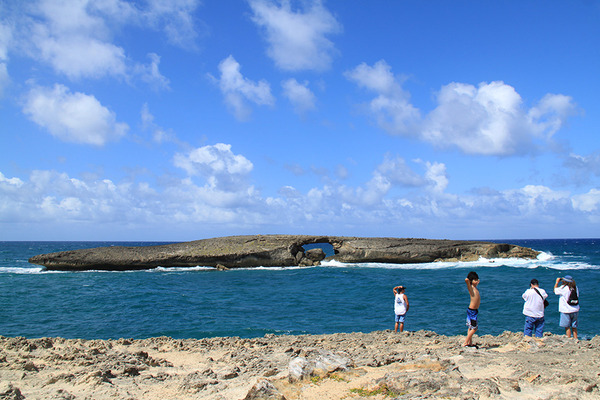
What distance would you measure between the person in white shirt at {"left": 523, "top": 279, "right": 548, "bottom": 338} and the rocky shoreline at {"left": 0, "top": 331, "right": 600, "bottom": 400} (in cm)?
71

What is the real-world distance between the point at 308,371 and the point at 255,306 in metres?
11.9

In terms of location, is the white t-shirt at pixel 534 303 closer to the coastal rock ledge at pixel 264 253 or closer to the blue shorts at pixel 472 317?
the blue shorts at pixel 472 317

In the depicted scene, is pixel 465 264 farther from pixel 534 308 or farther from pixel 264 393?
pixel 264 393

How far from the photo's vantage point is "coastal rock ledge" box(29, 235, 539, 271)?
120 feet

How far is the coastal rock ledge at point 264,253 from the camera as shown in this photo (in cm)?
3650

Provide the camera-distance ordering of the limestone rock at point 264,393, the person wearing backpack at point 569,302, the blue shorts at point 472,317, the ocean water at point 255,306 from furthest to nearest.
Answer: the ocean water at point 255,306 → the person wearing backpack at point 569,302 → the blue shorts at point 472,317 → the limestone rock at point 264,393

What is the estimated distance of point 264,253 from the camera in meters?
37.5

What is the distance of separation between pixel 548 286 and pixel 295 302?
49.5 ft

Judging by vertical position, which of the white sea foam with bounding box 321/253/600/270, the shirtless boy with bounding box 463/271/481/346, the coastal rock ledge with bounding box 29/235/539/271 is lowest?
the white sea foam with bounding box 321/253/600/270

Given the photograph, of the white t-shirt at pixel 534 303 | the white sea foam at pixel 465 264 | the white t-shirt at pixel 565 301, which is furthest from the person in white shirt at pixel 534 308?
→ the white sea foam at pixel 465 264

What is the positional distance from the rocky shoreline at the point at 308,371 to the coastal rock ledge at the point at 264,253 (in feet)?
91.4

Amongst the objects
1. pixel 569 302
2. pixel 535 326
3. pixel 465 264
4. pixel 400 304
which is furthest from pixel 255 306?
pixel 465 264

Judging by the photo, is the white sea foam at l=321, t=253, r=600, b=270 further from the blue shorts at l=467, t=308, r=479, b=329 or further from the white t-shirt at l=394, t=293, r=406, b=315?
the blue shorts at l=467, t=308, r=479, b=329

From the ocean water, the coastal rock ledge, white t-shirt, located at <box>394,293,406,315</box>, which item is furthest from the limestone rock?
the coastal rock ledge
